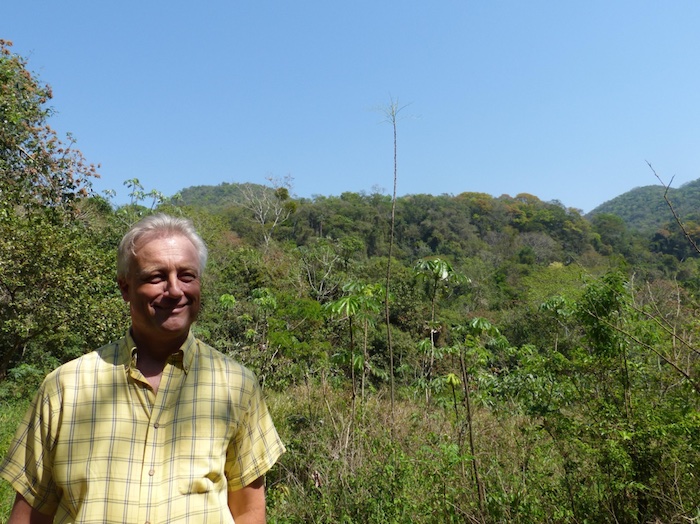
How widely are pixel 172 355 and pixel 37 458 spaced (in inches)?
12.2

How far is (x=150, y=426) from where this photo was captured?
108 centimetres

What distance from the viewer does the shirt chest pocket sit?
107 cm

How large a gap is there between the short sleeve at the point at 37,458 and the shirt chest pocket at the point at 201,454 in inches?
9.6

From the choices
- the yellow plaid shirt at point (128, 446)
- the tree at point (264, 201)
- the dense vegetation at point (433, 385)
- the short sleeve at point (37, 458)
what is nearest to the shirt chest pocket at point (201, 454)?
the yellow plaid shirt at point (128, 446)

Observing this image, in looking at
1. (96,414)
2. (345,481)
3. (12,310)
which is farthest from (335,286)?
(96,414)

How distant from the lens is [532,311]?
18094 millimetres

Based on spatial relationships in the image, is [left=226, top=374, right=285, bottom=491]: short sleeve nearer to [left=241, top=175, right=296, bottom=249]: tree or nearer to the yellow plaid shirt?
the yellow plaid shirt

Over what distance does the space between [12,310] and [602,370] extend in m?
6.94

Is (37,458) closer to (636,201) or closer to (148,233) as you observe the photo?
(148,233)

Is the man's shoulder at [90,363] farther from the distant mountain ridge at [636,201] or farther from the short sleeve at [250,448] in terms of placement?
the distant mountain ridge at [636,201]

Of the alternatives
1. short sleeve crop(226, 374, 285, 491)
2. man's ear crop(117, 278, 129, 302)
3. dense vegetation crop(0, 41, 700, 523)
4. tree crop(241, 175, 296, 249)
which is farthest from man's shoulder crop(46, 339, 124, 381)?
tree crop(241, 175, 296, 249)

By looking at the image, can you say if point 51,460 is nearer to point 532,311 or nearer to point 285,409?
point 285,409

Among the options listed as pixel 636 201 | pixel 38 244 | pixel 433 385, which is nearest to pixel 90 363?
pixel 433 385

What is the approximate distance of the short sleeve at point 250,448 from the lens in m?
1.16
